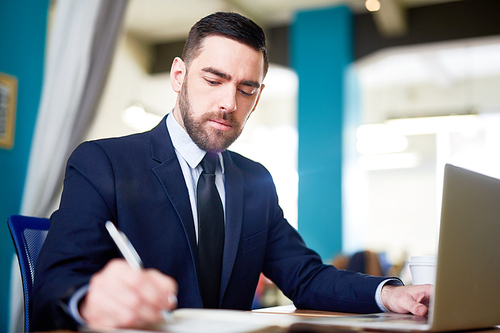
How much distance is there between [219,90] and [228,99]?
39 millimetres

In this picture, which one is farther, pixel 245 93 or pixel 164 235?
pixel 245 93

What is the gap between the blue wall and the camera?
2887mm

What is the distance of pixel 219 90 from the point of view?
1.40 m

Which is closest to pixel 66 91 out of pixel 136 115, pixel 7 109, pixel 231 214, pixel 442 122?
pixel 7 109

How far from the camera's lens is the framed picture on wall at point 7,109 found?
292 cm

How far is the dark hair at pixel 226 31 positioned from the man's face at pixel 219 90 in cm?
2

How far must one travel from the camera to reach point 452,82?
9000 mm

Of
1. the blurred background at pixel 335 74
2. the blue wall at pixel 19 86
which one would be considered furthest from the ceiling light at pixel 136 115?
the blue wall at pixel 19 86

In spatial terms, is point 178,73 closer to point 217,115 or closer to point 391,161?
point 217,115

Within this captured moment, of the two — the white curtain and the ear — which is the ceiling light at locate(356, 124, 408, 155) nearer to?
the white curtain

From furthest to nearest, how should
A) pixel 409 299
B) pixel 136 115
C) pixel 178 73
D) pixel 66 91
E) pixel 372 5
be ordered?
pixel 136 115
pixel 372 5
pixel 66 91
pixel 178 73
pixel 409 299

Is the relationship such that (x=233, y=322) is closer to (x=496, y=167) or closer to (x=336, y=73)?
(x=336, y=73)

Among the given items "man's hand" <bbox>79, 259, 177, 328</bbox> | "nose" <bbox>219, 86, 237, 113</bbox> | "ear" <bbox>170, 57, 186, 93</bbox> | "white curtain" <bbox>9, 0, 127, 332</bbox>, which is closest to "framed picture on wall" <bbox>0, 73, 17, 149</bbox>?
"white curtain" <bbox>9, 0, 127, 332</bbox>

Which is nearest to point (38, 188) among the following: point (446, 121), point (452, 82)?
point (446, 121)
